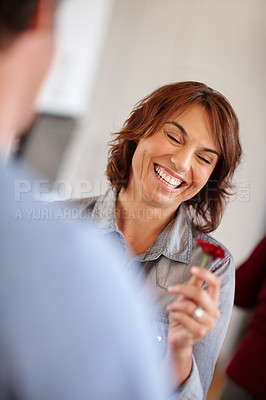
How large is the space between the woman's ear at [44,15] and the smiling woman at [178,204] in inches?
4.6

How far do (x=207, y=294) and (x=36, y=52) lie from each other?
230 millimetres

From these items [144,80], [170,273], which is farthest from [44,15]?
[170,273]

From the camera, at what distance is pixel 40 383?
242 millimetres

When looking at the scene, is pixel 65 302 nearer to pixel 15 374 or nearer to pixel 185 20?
pixel 15 374

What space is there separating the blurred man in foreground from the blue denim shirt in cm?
10

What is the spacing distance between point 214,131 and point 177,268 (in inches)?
5.2

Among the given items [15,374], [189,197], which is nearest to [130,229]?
[189,197]

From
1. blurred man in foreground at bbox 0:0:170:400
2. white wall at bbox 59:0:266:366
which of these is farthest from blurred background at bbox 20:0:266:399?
blurred man in foreground at bbox 0:0:170:400

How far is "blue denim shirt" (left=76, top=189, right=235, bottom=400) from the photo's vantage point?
13.9 inches

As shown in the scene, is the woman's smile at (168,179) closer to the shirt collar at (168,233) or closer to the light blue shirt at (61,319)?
the shirt collar at (168,233)

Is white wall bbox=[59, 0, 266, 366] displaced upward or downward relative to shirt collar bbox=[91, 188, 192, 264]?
upward

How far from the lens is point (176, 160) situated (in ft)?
1.19

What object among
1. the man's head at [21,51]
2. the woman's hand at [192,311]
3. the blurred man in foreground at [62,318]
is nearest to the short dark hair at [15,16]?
the man's head at [21,51]

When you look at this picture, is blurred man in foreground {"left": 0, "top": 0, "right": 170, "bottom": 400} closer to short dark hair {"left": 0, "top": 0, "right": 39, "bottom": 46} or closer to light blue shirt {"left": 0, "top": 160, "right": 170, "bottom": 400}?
light blue shirt {"left": 0, "top": 160, "right": 170, "bottom": 400}
